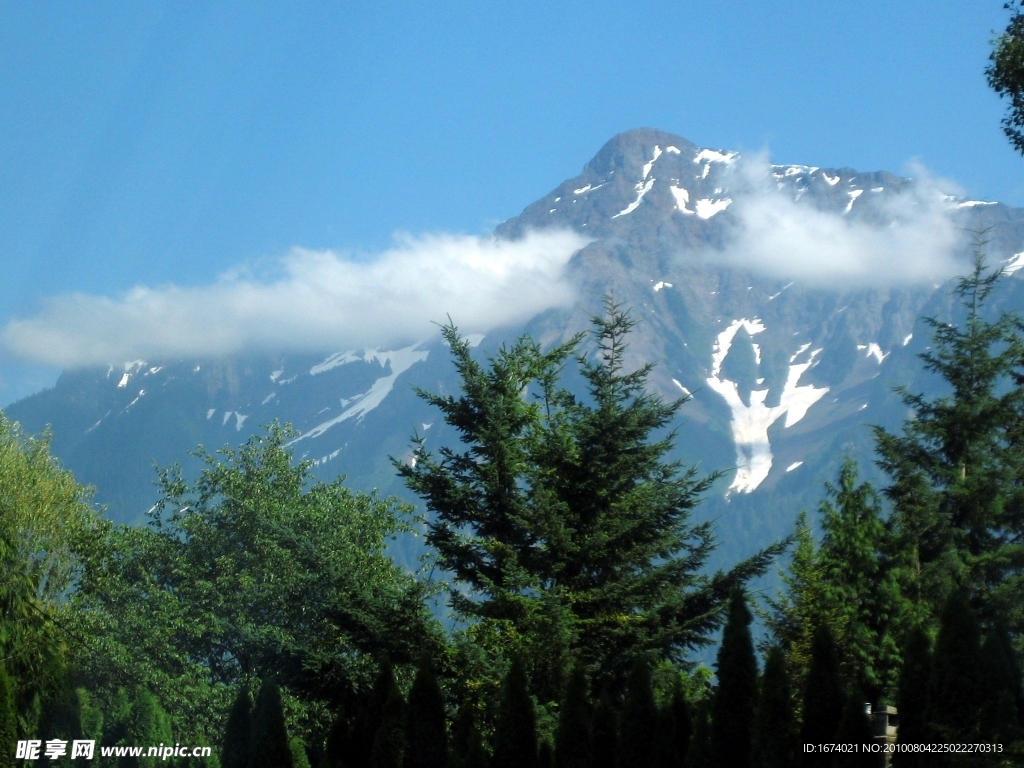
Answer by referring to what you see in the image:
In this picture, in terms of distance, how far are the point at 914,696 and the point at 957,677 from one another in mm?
833

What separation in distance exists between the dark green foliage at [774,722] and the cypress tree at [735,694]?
436 mm

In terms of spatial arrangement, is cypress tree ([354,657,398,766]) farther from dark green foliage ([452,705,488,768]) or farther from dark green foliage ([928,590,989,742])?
dark green foliage ([928,590,989,742])

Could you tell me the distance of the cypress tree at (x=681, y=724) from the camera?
53.8ft

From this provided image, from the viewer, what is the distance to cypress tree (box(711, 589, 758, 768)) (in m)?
15.1

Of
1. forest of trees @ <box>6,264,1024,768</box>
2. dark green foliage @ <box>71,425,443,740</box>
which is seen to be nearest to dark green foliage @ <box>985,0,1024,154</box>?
forest of trees @ <box>6,264,1024,768</box>

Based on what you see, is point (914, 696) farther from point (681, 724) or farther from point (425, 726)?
point (425, 726)

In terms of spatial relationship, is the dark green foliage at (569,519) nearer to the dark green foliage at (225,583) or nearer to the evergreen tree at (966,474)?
the dark green foliage at (225,583)

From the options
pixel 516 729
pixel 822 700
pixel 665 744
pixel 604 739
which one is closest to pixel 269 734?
pixel 516 729

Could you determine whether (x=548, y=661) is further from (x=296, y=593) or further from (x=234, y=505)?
(x=234, y=505)

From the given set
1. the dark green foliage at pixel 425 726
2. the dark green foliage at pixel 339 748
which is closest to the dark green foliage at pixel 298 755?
the dark green foliage at pixel 339 748

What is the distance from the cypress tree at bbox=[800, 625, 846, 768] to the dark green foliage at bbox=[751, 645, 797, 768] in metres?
0.17

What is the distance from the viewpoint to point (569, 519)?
24.5 meters

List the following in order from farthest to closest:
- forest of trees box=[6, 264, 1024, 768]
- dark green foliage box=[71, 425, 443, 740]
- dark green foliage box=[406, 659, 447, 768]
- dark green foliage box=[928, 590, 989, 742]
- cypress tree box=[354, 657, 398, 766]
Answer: dark green foliage box=[71, 425, 443, 740]
cypress tree box=[354, 657, 398, 766]
dark green foliage box=[406, 659, 447, 768]
forest of trees box=[6, 264, 1024, 768]
dark green foliage box=[928, 590, 989, 742]

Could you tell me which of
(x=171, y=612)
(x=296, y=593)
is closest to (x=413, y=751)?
(x=296, y=593)
